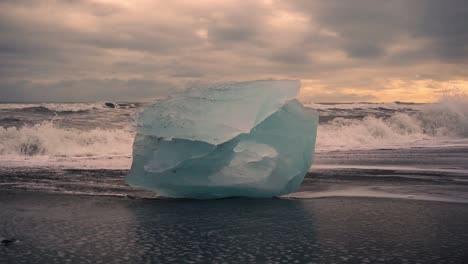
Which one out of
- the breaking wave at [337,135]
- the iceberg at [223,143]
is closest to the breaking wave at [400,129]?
the breaking wave at [337,135]

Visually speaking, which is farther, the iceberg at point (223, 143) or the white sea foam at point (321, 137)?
the white sea foam at point (321, 137)

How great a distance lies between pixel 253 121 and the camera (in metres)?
7.03

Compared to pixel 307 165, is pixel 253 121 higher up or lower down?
higher up

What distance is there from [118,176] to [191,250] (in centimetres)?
599

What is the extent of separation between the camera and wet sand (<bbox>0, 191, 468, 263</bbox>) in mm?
4145

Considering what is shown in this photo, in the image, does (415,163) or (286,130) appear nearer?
(286,130)

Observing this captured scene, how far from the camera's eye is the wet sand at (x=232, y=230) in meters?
4.14

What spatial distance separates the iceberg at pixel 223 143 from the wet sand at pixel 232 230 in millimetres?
330

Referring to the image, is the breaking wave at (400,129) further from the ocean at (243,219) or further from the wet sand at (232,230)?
the wet sand at (232,230)

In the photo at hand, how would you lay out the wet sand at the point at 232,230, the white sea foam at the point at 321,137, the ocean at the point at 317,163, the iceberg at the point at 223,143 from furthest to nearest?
the white sea foam at the point at 321,137 → the ocean at the point at 317,163 → the iceberg at the point at 223,143 → the wet sand at the point at 232,230

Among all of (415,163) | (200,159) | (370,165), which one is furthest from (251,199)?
(415,163)

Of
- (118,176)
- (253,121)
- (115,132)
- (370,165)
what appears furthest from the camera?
(115,132)

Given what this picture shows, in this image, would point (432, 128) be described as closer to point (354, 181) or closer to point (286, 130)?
point (354, 181)

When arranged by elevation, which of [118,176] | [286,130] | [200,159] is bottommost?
[118,176]
